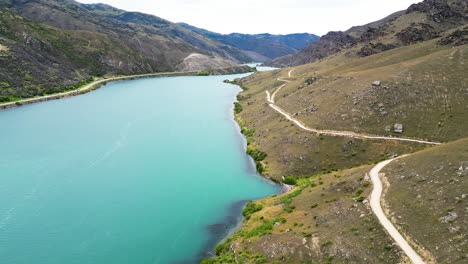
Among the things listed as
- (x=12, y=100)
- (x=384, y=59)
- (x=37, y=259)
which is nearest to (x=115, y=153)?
(x=37, y=259)

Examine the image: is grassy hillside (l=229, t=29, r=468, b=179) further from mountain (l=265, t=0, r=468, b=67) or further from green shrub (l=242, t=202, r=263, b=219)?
mountain (l=265, t=0, r=468, b=67)

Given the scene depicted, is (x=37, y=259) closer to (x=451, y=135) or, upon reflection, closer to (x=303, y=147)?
(x=303, y=147)

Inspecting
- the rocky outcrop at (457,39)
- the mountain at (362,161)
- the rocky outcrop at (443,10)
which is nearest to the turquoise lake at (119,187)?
the mountain at (362,161)

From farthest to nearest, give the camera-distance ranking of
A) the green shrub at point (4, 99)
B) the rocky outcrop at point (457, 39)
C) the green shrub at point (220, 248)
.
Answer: the green shrub at point (4, 99) < the rocky outcrop at point (457, 39) < the green shrub at point (220, 248)

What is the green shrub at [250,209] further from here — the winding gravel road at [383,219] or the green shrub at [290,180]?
the winding gravel road at [383,219]

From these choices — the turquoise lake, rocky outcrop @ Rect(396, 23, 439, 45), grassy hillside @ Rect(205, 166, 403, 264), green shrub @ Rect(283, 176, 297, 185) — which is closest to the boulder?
grassy hillside @ Rect(205, 166, 403, 264)

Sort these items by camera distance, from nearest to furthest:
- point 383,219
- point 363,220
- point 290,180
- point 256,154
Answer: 1. point 383,219
2. point 363,220
3. point 290,180
4. point 256,154

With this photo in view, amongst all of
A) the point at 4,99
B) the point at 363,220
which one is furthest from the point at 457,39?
the point at 4,99

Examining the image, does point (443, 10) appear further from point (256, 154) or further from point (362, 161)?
point (256, 154)
